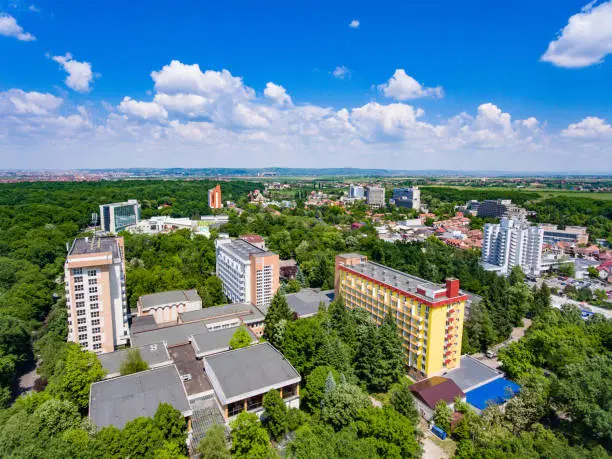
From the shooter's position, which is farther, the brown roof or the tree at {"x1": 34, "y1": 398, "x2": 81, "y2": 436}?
the brown roof

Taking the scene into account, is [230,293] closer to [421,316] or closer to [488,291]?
[421,316]

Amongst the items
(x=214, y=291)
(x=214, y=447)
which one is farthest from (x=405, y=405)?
(x=214, y=291)

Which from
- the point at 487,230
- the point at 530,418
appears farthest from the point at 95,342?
the point at 487,230

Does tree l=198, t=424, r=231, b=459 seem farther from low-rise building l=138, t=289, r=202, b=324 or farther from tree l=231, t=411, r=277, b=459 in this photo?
low-rise building l=138, t=289, r=202, b=324

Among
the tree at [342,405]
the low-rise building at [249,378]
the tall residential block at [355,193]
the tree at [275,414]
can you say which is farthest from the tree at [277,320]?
the tall residential block at [355,193]

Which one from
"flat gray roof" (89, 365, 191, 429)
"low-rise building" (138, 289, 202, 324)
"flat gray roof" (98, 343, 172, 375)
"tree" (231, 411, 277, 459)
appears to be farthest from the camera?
"low-rise building" (138, 289, 202, 324)

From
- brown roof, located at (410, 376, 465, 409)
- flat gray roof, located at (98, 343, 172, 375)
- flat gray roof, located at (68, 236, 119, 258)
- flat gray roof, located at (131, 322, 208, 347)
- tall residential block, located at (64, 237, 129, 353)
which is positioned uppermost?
flat gray roof, located at (68, 236, 119, 258)


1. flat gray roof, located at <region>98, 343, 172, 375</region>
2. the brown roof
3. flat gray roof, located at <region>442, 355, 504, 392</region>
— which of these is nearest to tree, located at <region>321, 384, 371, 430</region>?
the brown roof
